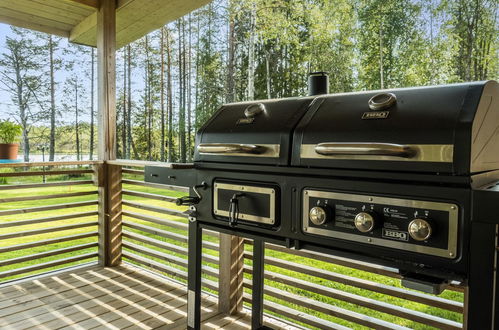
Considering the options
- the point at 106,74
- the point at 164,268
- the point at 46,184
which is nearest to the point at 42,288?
the point at 46,184

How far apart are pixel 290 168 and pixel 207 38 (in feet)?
6.77

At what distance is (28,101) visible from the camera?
3.38 meters

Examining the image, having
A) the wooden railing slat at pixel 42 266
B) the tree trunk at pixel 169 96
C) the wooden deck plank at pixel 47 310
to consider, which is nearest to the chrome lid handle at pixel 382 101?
the tree trunk at pixel 169 96

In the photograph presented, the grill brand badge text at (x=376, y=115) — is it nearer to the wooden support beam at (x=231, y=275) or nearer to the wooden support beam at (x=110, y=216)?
the wooden support beam at (x=231, y=275)

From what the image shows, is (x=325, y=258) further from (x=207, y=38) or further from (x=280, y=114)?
(x=207, y=38)

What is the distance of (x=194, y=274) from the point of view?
169 cm

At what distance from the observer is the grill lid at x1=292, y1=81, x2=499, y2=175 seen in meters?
0.96

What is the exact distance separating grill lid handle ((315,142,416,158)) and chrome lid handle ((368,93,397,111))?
171 millimetres

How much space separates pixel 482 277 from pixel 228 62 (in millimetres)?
2340

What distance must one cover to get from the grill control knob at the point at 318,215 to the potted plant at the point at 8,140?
2.69 metres

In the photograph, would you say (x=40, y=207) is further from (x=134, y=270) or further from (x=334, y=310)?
(x=334, y=310)

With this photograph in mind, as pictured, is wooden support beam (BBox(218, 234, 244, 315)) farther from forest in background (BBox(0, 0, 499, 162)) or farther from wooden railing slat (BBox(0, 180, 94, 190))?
wooden railing slat (BBox(0, 180, 94, 190))

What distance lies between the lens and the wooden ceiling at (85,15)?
2996 mm

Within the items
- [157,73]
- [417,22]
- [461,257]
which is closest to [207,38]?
[157,73]
